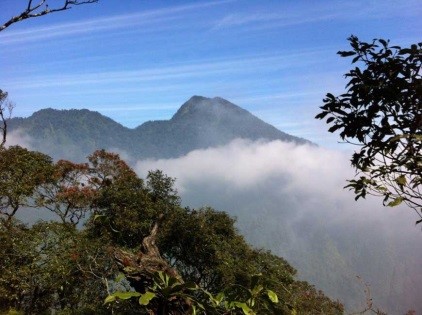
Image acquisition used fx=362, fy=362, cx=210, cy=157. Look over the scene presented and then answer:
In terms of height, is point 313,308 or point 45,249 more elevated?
point 45,249

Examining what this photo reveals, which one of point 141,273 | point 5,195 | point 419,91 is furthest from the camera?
point 5,195

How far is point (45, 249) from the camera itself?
1602 cm

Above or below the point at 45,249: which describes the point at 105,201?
above

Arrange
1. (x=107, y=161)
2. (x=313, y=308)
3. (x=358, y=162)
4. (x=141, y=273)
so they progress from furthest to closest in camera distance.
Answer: (x=107, y=161), (x=313, y=308), (x=141, y=273), (x=358, y=162)

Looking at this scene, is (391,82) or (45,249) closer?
(391,82)

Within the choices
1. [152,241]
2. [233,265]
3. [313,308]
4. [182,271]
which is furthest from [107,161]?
[152,241]

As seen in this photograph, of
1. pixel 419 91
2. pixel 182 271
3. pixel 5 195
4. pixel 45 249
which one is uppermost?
pixel 419 91

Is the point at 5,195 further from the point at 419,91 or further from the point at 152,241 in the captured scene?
the point at 419,91

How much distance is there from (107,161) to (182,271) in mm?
15399

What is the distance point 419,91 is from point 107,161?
96.1 feet

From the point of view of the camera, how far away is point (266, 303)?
609 cm

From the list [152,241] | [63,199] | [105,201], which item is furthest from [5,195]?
[152,241]

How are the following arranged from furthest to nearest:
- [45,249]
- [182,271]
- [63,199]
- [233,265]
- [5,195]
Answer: [63,199]
[5,195]
[182,271]
[233,265]
[45,249]

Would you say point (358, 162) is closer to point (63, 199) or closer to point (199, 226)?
point (199, 226)
